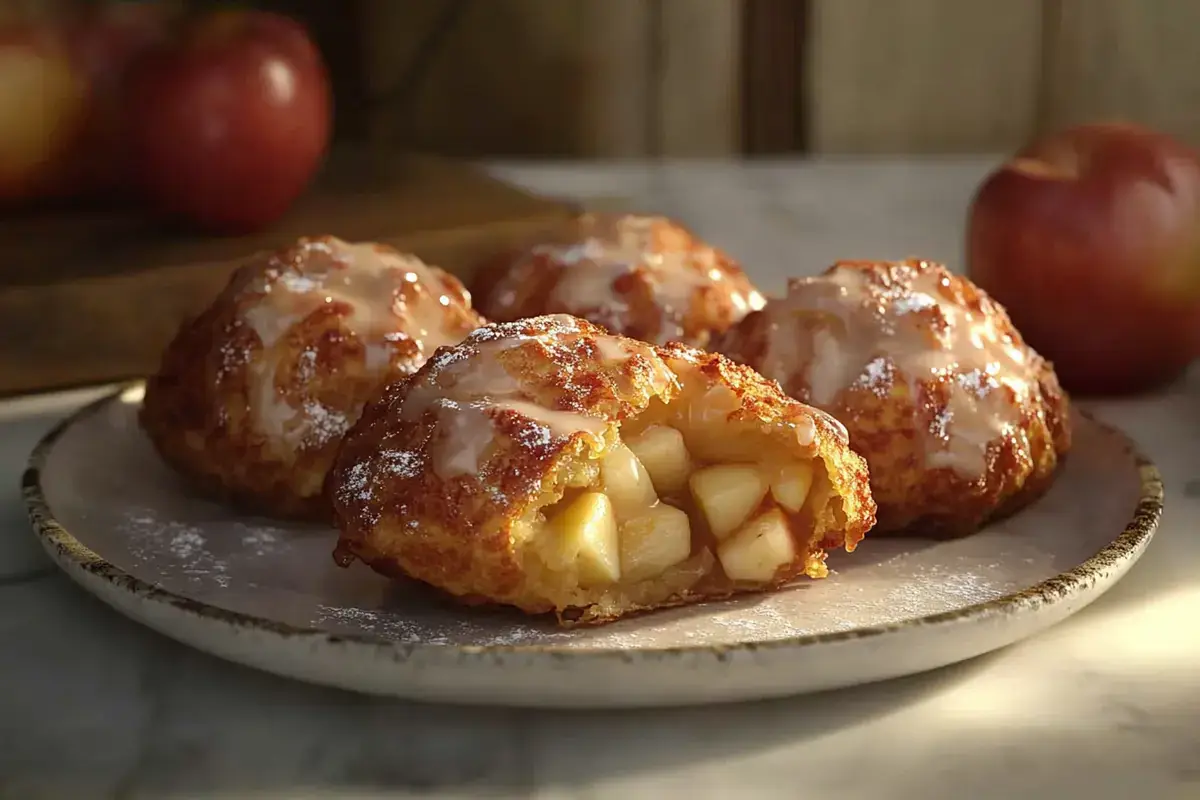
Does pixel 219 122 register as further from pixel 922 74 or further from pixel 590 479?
pixel 922 74

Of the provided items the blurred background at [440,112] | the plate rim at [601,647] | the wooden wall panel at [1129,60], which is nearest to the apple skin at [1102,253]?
the blurred background at [440,112]

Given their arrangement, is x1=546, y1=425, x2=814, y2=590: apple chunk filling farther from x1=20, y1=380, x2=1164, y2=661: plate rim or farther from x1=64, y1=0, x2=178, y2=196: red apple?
x1=64, y1=0, x2=178, y2=196: red apple

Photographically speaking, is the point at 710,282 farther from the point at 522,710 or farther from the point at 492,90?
the point at 492,90

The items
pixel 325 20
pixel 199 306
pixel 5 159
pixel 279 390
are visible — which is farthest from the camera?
pixel 325 20

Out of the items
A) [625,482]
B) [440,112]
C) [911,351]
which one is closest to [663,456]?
[625,482]

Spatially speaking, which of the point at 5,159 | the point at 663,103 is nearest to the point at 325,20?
the point at 663,103

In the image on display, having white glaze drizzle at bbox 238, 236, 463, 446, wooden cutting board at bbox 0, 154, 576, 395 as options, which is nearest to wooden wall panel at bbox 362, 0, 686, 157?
wooden cutting board at bbox 0, 154, 576, 395
